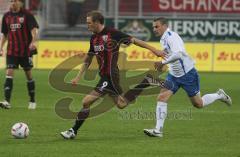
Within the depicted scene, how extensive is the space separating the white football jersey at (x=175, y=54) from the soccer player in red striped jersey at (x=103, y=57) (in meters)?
0.25

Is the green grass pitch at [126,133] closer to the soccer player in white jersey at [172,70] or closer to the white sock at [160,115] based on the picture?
the white sock at [160,115]

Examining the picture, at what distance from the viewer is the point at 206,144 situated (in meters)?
11.3

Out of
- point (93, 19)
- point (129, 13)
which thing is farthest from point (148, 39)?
point (93, 19)

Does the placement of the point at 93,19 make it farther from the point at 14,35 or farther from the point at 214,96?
the point at 14,35

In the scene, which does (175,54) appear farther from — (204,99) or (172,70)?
(204,99)

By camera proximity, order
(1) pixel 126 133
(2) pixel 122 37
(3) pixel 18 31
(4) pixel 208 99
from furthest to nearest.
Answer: (3) pixel 18 31 < (4) pixel 208 99 < (1) pixel 126 133 < (2) pixel 122 37

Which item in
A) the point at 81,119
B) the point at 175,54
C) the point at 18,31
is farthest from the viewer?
the point at 18,31

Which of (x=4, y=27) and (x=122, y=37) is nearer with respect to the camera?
(x=122, y=37)

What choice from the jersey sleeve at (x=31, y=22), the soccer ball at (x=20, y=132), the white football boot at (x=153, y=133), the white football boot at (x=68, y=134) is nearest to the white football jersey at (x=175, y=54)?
the white football boot at (x=153, y=133)

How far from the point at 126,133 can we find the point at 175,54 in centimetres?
164

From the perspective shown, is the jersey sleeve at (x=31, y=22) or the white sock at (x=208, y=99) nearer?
the white sock at (x=208, y=99)

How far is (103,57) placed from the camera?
12.2 m

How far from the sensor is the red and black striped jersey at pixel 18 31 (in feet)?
53.0

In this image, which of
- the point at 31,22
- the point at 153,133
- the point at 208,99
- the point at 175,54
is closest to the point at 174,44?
the point at 175,54
